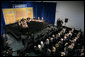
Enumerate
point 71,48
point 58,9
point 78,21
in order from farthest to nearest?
1. point 58,9
2. point 78,21
3. point 71,48

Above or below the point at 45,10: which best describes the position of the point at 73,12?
below

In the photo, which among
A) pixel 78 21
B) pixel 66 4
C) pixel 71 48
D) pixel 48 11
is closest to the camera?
pixel 71 48

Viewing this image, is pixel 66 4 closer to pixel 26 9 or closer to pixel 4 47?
pixel 26 9

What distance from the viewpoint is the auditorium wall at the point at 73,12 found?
7919 millimetres

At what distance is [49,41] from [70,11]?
5.51 metres

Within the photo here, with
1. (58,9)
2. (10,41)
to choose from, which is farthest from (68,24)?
(10,41)

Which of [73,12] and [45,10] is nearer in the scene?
[73,12]

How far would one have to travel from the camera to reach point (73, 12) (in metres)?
8.62

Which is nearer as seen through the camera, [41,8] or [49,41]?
[49,41]

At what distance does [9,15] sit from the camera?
8.39 meters

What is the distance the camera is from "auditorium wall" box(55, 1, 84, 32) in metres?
7.92

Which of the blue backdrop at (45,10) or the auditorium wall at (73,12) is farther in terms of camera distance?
the blue backdrop at (45,10)

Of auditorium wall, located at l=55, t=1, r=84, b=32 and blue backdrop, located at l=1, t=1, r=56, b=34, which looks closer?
auditorium wall, located at l=55, t=1, r=84, b=32

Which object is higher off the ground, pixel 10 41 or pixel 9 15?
pixel 9 15
